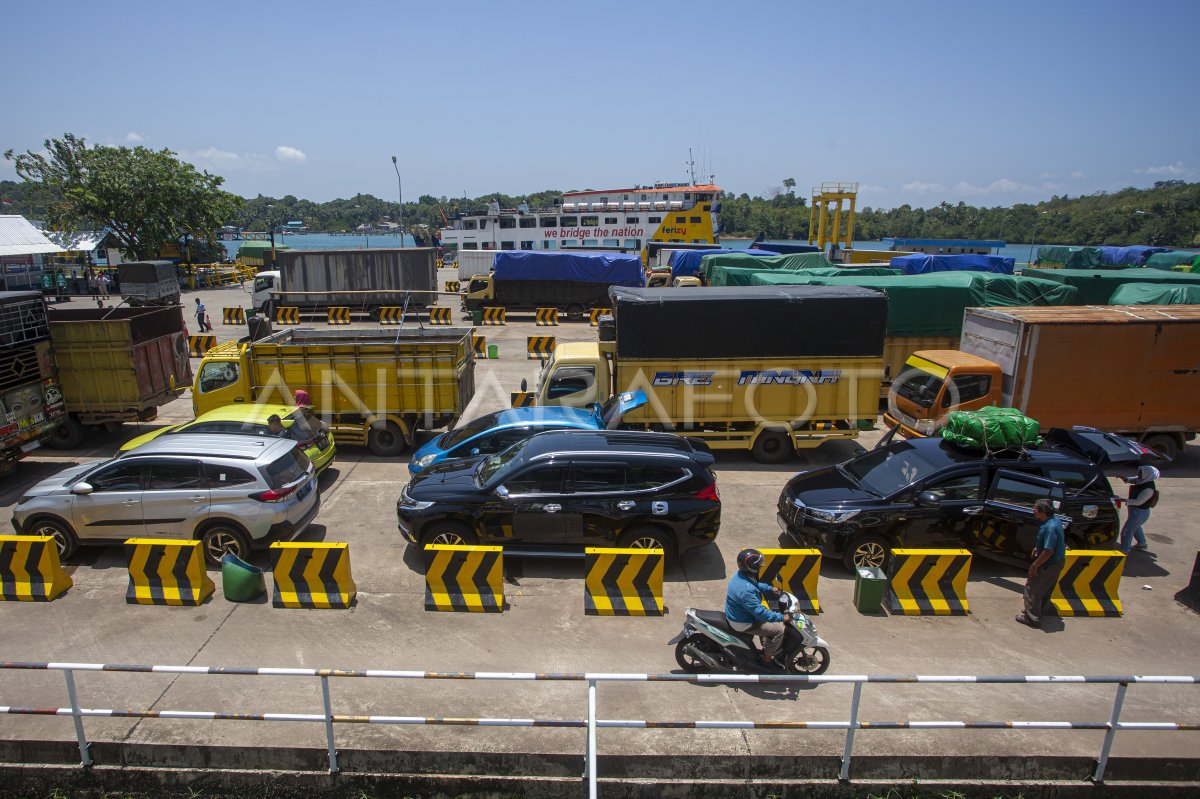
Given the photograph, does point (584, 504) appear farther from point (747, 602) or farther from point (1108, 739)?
point (1108, 739)

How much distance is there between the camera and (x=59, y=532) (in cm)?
877

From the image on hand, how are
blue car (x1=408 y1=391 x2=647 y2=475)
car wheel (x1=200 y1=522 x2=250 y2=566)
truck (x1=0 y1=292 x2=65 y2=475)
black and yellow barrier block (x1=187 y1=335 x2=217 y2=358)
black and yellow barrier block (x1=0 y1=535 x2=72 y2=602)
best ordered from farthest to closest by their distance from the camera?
black and yellow barrier block (x1=187 y1=335 x2=217 y2=358)
truck (x1=0 y1=292 x2=65 y2=475)
blue car (x1=408 y1=391 x2=647 y2=475)
car wheel (x1=200 y1=522 x2=250 y2=566)
black and yellow barrier block (x1=0 y1=535 x2=72 y2=602)

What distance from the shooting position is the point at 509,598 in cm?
801

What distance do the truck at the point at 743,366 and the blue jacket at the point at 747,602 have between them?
21.1 feet

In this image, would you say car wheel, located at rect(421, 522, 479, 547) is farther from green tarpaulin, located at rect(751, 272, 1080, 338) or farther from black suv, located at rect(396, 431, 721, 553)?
green tarpaulin, located at rect(751, 272, 1080, 338)

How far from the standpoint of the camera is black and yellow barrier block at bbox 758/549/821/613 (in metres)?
7.68

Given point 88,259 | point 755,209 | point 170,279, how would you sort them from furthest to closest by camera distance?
point 755,209 < point 88,259 < point 170,279

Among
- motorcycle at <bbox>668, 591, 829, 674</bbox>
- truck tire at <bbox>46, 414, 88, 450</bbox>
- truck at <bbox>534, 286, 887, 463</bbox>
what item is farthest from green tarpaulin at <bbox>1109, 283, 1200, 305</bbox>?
truck tire at <bbox>46, 414, 88, 450</bbox>

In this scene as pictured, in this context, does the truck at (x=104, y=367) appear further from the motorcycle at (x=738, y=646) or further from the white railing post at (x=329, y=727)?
the motorcycle at (x=738, y=646)

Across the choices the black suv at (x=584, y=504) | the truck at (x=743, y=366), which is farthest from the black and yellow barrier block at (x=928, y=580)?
the truck at (x=743, y=366)

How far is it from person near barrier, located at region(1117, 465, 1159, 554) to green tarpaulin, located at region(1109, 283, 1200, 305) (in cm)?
1056

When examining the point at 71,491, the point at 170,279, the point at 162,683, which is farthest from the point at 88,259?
the point at 162,683

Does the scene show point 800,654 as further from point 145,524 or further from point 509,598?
point 145,524

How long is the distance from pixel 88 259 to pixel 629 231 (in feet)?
122
